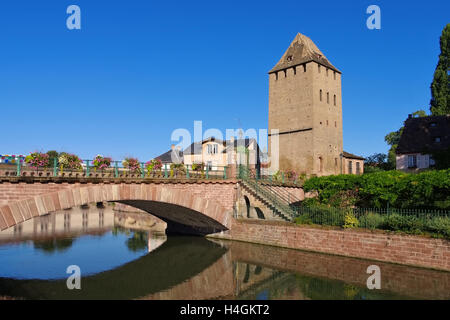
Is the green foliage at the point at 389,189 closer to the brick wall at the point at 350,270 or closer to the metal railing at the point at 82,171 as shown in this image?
the brick wall at the point at 350,270

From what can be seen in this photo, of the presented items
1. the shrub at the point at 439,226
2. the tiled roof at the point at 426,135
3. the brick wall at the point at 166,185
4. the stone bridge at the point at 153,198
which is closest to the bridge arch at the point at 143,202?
the stone bridge at the point at 153,198

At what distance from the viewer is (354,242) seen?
1855 centimetres

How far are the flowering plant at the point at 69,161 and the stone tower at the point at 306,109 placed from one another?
29.3 meters

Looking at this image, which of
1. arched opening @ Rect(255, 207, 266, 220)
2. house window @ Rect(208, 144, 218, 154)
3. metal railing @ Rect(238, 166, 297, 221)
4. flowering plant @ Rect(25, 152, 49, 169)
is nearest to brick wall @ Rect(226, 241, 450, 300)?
metal railing @ Rect(238, 166, 297, 221)

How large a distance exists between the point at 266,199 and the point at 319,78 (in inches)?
970

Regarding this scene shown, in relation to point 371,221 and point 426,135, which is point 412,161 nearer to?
point 426,135

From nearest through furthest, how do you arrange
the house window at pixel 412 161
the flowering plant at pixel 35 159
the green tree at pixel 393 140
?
the flowering plant at pixel 35 159, the house window at pixel 412 161, the green tree at pixel 393 140

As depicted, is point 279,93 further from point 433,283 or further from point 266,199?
point 433,283

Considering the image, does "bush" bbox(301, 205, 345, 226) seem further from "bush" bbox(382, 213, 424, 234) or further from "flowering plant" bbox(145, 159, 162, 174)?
"flowering plant" bbox(145, 159, 162, 174)

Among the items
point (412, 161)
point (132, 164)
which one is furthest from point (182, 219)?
point (412, 161)

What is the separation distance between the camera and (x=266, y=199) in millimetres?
24328

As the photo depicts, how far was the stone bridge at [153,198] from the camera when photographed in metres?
15.5
